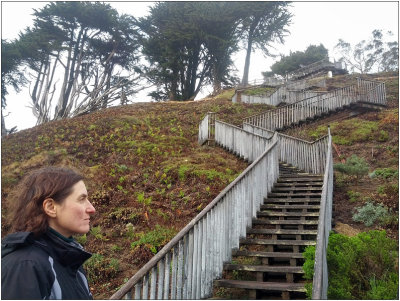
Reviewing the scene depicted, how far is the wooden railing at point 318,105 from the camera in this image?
1876 centimetres

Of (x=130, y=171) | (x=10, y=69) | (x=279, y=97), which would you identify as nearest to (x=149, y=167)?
(x=130, y=171)

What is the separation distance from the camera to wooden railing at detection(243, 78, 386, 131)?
18764 mm

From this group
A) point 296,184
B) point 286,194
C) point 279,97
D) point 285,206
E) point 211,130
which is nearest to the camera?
point 285,206

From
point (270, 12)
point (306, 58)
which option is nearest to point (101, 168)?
point (270, 12)

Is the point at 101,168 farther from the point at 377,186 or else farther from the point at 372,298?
the point at 372,298

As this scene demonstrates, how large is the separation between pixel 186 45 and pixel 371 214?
2974 cm

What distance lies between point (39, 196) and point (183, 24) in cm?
3439

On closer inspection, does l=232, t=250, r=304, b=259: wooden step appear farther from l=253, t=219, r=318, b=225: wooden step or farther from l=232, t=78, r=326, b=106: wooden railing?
l=232, t=78, r=326, b=106: wooden railing

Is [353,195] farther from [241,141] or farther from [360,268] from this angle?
[360,268]

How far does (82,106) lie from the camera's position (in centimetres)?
2969

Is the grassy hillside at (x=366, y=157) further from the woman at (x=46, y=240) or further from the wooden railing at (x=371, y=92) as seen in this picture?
the woman at (x=46, y=240)

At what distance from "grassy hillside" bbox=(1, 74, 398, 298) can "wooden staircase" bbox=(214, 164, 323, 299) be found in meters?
1.27

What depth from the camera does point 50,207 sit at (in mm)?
1965

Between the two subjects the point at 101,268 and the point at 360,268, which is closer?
the point at 360,268
